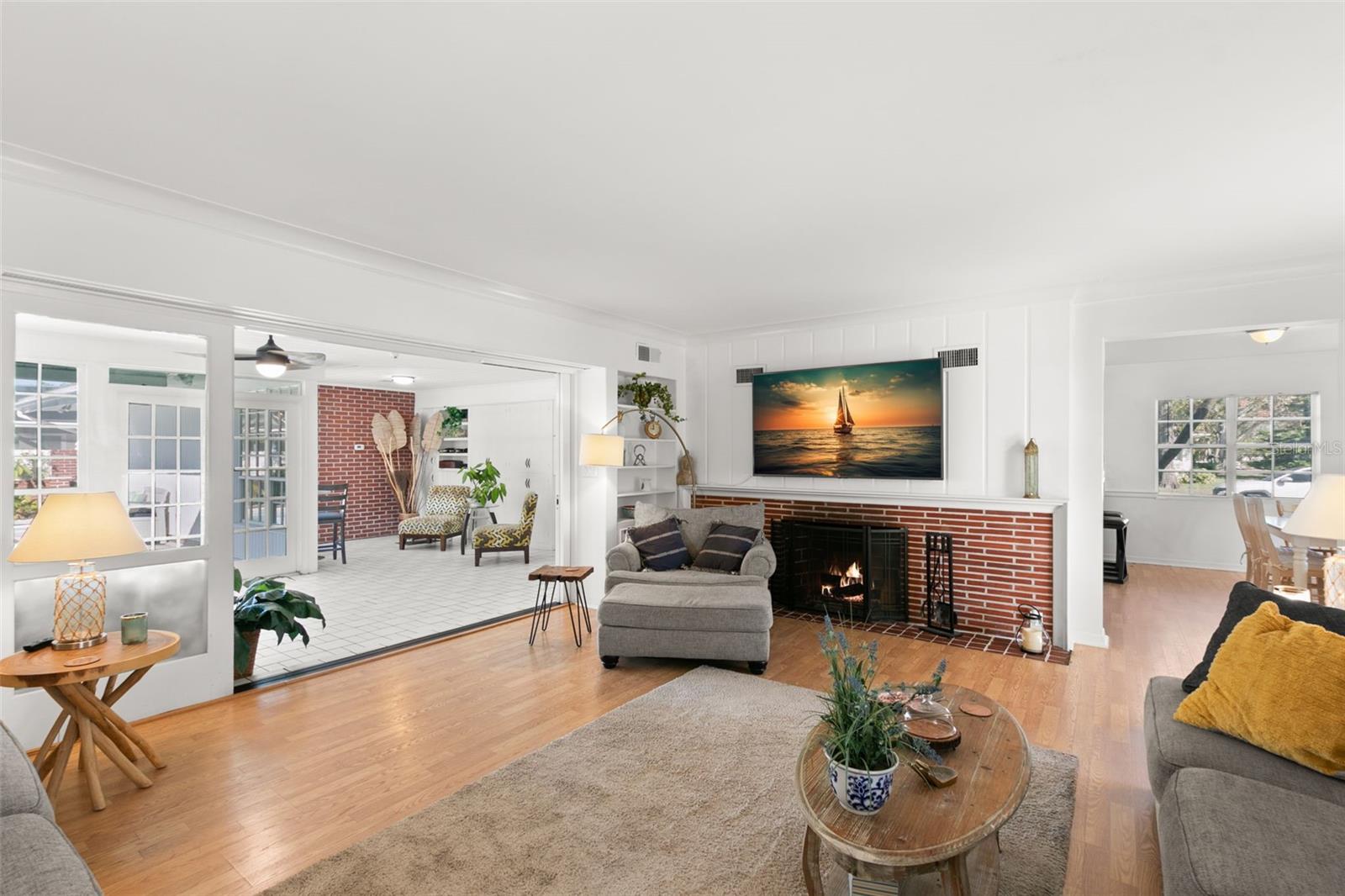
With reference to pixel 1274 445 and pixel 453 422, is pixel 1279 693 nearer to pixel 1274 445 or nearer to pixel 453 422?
pixel 1274 445

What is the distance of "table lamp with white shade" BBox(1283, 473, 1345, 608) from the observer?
2.63 metres

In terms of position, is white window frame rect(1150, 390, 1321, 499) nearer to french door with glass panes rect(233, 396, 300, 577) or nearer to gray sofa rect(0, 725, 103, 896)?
gray sofa rect(0, 725, 103, 896)

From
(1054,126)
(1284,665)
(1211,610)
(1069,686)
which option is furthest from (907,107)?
(1211,610)

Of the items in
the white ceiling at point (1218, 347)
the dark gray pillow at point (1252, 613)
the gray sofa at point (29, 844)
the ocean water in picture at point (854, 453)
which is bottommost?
the gray sofa at point (29, 844)

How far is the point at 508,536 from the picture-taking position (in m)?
7.63

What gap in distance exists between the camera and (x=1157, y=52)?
1.88 m

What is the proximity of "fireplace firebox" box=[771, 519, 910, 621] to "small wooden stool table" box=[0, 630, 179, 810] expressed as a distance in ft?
14.1

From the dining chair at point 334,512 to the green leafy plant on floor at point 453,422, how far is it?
1.74m

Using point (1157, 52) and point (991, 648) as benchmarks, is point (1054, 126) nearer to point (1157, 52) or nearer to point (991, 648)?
point (1157, 52)

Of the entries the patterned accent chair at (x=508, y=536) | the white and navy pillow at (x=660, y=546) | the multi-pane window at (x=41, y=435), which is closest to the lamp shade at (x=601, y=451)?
the white and navy pillow at (x=660, y=546)

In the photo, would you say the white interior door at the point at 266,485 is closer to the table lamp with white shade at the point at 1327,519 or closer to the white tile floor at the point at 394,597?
the white tile floor at the point at 394,597

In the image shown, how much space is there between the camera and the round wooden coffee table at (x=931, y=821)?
1.58 meters

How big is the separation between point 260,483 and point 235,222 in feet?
14.4

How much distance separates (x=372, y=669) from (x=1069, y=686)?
165 inches
